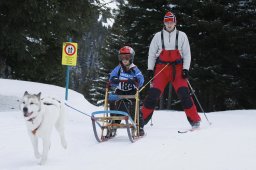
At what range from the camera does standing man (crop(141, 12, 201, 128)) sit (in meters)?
8.17

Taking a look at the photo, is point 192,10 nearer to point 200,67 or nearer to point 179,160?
point 200,67

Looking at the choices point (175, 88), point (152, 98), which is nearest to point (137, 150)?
point (152, 98)

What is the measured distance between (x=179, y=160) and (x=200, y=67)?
43.0 feet

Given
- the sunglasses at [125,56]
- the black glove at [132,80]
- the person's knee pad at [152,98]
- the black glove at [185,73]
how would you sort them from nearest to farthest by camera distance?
the black glove at [132,80] < the sunglasses at [125,56] < the black glove at [185,73] < the person's knee pad at [152,98]

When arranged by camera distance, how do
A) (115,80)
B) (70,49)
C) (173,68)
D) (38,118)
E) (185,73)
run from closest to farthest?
(38,118) < (115,80) < (185,73) < (173,68) < (70,49)

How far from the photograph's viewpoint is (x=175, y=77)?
8.25 metres

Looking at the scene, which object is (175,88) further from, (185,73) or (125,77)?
(125,77)

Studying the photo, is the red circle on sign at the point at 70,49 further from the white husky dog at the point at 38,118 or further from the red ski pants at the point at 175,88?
the white husky dog at the point at 38,118

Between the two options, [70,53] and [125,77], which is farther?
[70,53]

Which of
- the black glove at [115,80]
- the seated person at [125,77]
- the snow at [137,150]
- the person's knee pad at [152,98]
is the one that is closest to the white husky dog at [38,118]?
the snow at [137,150]

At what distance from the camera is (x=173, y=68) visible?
8.20m

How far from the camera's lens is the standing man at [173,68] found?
322 inches

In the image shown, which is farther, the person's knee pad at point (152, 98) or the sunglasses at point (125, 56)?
the person's knee pad at point (152, 98)

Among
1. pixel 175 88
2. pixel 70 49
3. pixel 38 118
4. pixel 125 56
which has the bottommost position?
pixel 38 118
